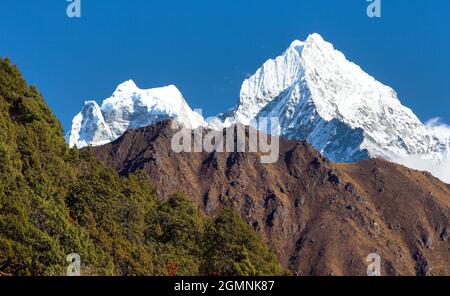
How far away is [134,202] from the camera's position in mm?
96375

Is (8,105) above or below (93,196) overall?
above

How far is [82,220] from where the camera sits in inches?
3174

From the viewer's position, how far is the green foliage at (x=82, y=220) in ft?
190

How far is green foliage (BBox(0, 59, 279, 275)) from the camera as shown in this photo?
57812mm
